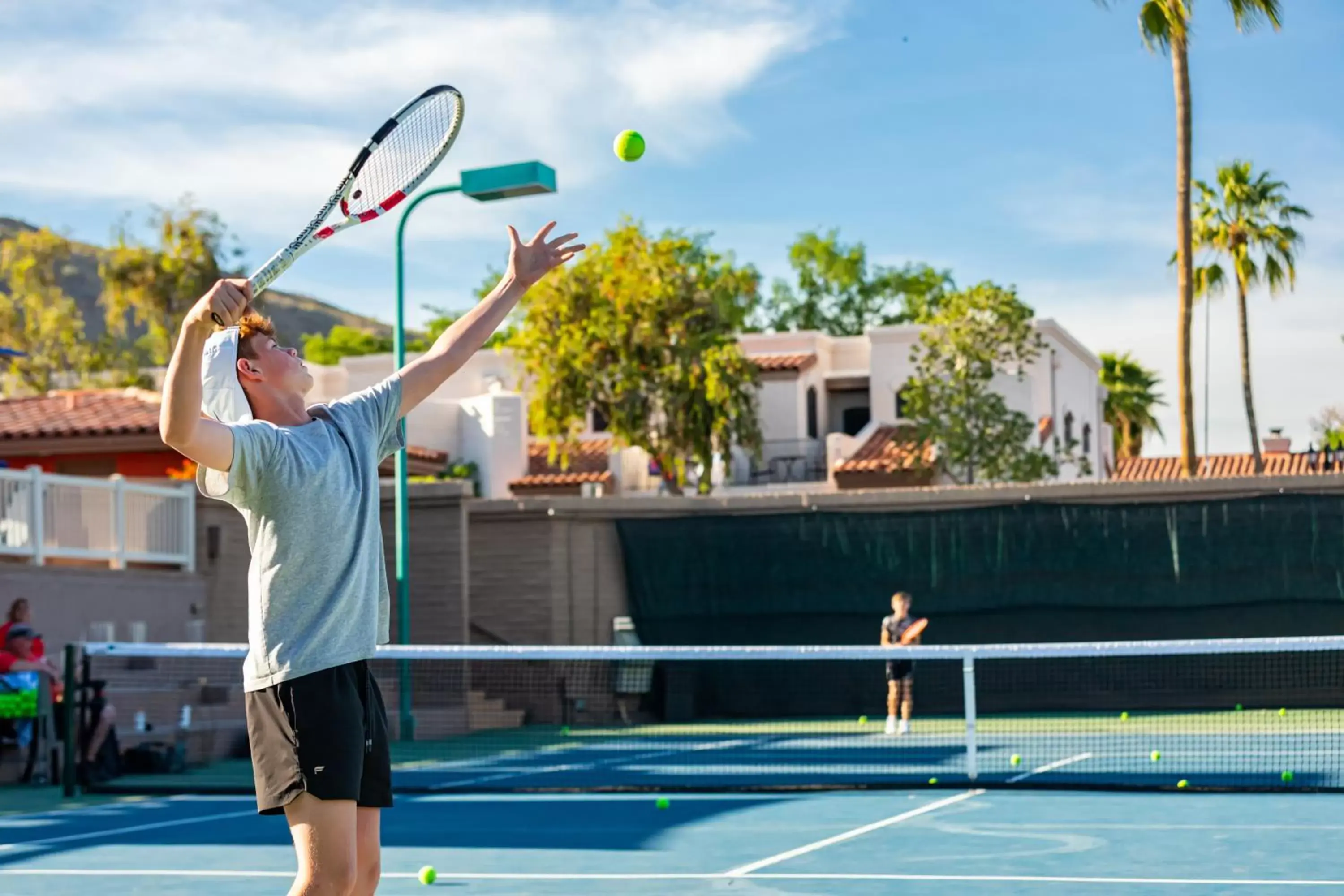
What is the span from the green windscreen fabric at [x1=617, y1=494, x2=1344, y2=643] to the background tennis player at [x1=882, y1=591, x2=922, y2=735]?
3690 mm

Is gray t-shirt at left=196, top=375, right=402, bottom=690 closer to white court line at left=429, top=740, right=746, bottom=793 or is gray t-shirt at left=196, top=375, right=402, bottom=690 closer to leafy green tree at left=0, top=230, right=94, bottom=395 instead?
white court line at left=429, top=740, right=746, bottom=793

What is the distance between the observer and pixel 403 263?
17.6 metres

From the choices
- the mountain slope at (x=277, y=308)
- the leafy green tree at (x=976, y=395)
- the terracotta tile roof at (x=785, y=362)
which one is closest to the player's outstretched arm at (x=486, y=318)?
the leafy green tree at (x=976, y=395)

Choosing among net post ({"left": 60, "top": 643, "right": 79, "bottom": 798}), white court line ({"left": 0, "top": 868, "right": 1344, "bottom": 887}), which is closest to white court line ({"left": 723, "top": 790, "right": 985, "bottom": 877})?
white court line ({"left": 0, "top": 868, "right": 1344, "bottom": 887})

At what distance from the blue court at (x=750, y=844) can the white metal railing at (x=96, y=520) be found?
5.98 metres

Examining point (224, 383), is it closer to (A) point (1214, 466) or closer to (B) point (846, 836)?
(B) point (846, 836)

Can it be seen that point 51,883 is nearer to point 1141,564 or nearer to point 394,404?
point 394,404

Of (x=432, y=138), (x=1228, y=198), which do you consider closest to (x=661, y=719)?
(x=432, y=138)

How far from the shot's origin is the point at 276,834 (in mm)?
9703

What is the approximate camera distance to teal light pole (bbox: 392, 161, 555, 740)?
15.7 metres

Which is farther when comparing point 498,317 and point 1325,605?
point 1325,605

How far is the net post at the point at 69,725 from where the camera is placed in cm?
1204

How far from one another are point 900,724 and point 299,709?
13.4 m

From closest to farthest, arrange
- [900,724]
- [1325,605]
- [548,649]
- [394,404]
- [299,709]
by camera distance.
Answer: [299,709], [394,404], [548,649], [900,724], [1325,605]
